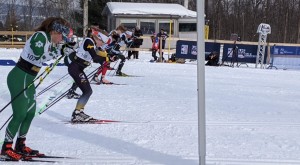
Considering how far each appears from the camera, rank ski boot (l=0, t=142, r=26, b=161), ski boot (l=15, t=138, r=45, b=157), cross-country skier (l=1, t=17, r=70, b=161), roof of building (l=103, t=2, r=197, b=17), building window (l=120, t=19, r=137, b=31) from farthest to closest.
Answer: building window (l=120, t=19, r=137, b=31) → roof of building (l=103, t=2, r=197, b=17) → ski boot (l=15, t=138, r=45, b=157) → ski boot (l=0, t=142, r=26, b=161) → cross-country skier (l=1, t=17, r=70, b=161)

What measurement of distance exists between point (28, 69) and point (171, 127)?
2.99 meters

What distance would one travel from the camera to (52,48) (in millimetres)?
5406

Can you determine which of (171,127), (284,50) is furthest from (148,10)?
(171,127)

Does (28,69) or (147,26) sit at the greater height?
(147,26)

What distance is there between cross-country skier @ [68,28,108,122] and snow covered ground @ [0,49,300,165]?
312mm

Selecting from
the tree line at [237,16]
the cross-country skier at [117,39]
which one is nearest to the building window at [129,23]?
the tree line at [237,16]

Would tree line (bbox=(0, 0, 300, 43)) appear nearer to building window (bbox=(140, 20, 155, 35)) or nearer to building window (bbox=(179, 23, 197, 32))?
building window (bbox=(140, 20, 155, 35))

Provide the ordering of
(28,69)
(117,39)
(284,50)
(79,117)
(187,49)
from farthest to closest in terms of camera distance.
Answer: (187,49)
(284,50)
(117,39)
(79,117)
(28,69)

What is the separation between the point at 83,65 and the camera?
826 cm

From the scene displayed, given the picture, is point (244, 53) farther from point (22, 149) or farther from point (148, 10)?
point (22, 149)

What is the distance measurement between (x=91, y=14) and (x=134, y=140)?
145 feet

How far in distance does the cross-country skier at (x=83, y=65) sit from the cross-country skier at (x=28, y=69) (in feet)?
7.88

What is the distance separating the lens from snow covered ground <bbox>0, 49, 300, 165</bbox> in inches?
230

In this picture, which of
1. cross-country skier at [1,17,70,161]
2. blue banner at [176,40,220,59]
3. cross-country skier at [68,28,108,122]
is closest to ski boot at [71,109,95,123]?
cross-country skier at [68,28,108,122]
